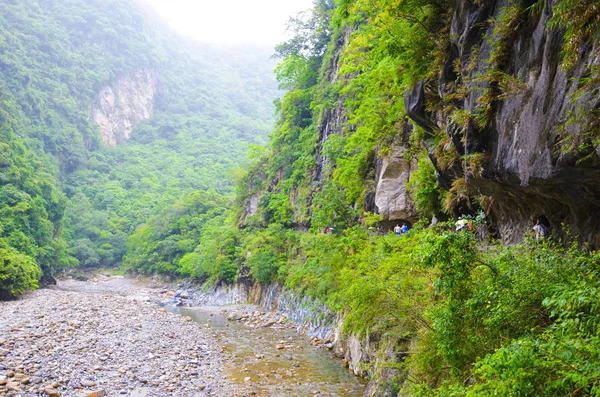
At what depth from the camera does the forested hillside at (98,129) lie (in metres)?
43.4

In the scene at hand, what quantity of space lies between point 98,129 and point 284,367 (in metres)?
106

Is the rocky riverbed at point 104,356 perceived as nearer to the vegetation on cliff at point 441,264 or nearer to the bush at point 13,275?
the vegetation on cliff at point 441,264

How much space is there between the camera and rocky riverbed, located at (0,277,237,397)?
9.66 metres

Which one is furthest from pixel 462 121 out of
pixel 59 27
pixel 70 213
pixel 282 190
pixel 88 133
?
pixel 59 27

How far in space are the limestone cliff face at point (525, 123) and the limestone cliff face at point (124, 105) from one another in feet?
364

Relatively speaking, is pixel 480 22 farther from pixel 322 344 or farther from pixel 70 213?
pixel 70 213

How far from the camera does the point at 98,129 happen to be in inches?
4090

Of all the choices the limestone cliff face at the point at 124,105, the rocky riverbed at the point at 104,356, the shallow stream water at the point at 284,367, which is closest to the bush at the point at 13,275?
the rocky riverbed at the point at 104,356

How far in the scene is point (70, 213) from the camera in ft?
237

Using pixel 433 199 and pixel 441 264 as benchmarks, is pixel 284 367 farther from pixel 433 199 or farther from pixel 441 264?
pixel 441 264

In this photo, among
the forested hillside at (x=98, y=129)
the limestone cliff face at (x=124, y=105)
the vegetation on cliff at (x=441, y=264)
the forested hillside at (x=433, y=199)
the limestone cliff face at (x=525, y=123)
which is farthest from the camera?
the limestone cliff face at (x=124, y=105)

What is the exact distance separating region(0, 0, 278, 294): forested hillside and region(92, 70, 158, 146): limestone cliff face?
14.4 inches

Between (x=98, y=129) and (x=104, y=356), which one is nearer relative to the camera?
(x=104, y=356)

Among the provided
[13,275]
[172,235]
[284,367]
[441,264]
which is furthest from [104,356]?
[172,235]
